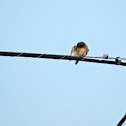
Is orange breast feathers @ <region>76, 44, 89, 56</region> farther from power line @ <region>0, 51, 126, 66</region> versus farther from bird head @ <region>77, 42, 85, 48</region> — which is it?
power line @ <region>0, 51, 126, 66</region>

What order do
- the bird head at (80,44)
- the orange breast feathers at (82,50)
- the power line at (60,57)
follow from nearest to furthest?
the power line at (60,57)
the orange breast feathers at (82,50)
the bird head at (80,44)

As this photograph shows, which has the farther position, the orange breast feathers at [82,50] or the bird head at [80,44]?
the bird head at [80,44]

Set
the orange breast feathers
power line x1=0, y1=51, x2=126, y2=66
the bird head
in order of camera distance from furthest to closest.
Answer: the bird head, the orange breast feathers, power line x1=0, y1=51, x2=126, y2=66

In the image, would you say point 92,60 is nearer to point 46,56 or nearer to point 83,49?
point 46,56

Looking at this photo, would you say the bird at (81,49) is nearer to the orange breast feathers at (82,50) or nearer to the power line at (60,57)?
the orange breast feathers at (82,50)

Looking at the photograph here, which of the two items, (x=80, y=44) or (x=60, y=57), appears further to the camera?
(x=80, y=44)

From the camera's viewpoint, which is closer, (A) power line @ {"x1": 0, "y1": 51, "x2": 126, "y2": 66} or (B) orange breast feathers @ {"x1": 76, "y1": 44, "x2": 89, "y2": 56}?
(A) power line @ {"x1": 0, "y1": 51, "x2": 126, "y2": 66}

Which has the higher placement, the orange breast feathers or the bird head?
the bird head

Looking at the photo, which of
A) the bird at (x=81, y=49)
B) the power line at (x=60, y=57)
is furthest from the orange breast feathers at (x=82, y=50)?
the power line at (x=60, y=57)

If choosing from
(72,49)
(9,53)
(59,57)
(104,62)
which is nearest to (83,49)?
(72,49)

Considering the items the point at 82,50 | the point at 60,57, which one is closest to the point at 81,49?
the point at 82,50

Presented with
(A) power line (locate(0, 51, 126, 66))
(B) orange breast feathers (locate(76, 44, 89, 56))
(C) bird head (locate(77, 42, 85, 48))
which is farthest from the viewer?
(C) bird head (locate(77, 42, 85, 48))

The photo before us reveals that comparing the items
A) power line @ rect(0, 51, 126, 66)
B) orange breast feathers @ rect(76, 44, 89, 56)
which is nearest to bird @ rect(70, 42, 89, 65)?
orange breast feathers @ rect(76, 44, 89, 56)

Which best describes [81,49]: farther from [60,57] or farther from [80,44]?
[60,57]
